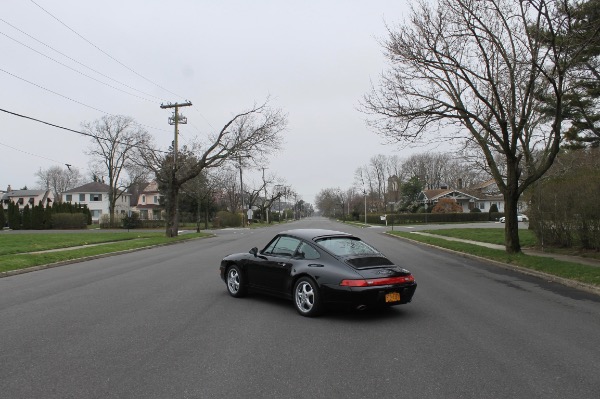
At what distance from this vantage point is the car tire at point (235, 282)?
9.01m

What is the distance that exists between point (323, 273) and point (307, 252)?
0.71 meters

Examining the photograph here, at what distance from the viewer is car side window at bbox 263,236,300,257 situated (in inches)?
324

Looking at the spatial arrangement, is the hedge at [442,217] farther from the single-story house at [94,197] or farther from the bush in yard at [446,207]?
the single-story house at [94,197]

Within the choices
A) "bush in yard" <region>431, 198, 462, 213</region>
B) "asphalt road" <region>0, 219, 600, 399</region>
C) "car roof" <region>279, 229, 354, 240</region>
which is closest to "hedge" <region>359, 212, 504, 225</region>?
"bush in yard" <region>431, 198, 462, 213</region>

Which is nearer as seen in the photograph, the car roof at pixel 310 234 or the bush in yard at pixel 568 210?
the car roof at pixel 310 234

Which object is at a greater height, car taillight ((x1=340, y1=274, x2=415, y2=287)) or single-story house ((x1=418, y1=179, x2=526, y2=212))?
single-story house ((x1=418, y1=179, x2=526, y2=212))

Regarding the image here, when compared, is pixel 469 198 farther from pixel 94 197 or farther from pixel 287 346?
pixel 287 346

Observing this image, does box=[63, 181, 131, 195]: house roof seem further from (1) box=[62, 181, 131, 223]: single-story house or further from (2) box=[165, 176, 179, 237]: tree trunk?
(2) box=[165, 176, 179, 237]: tree trunk

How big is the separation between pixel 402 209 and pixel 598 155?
56.8 m

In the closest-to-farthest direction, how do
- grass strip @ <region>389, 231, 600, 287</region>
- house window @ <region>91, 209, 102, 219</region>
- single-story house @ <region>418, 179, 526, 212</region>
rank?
grass strip @ <region>389, 231, 600, 287</region>, single-story house @ <region>418, 179, 526, 212</region>, house window @ <region>91, 209, 102, 219</region>

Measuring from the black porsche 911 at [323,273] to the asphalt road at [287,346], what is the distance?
0.32 m

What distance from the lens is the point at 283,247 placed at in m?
8.44

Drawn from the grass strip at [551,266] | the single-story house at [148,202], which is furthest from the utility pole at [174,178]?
the single-story house at [148,202]

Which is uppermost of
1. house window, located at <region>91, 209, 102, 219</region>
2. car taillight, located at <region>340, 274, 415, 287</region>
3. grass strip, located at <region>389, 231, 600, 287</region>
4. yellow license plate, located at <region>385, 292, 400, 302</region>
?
house window, located at <region>91, 209, 102, 219</region>
